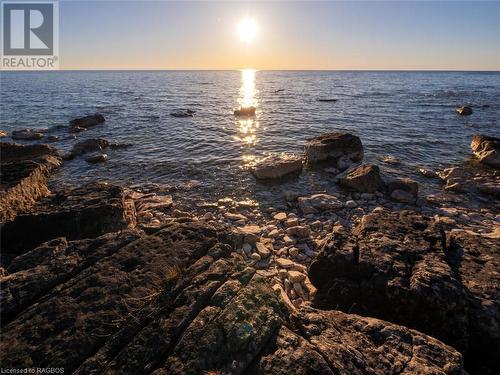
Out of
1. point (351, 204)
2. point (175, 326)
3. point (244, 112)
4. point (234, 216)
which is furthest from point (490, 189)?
point (244, 112)

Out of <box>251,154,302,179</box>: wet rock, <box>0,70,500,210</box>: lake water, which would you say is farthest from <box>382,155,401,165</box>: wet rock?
<box>251,154,302,179</box>: wet rock

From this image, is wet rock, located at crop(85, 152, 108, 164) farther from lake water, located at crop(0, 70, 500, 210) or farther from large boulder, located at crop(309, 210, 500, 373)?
large boulder, located at crop(309, 210, 500, 373)

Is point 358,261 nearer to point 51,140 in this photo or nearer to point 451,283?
point 451,283

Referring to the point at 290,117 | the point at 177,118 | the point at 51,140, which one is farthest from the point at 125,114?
the point at 290,117

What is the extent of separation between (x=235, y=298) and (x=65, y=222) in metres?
5.53

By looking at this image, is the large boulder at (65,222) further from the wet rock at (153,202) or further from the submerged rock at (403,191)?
the submerged rock at (403,191)

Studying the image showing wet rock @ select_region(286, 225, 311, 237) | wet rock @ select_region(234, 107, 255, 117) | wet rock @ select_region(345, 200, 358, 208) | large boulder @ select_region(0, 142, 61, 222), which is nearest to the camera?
large boulder @ select_region(0, 142, 61, 222)

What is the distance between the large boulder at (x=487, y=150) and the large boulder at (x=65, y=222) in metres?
18.5

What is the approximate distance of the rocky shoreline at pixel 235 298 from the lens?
11.5ft

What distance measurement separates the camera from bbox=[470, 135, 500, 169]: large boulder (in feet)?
49.9

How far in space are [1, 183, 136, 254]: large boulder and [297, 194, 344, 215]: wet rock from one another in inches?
245

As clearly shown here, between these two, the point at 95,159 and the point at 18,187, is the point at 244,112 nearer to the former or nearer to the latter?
the point at 95,159

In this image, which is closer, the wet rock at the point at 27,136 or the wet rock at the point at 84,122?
the wet rock at the point at 27,136

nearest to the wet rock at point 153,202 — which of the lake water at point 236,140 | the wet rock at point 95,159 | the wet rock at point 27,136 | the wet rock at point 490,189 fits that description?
the lake water at point 236,140
